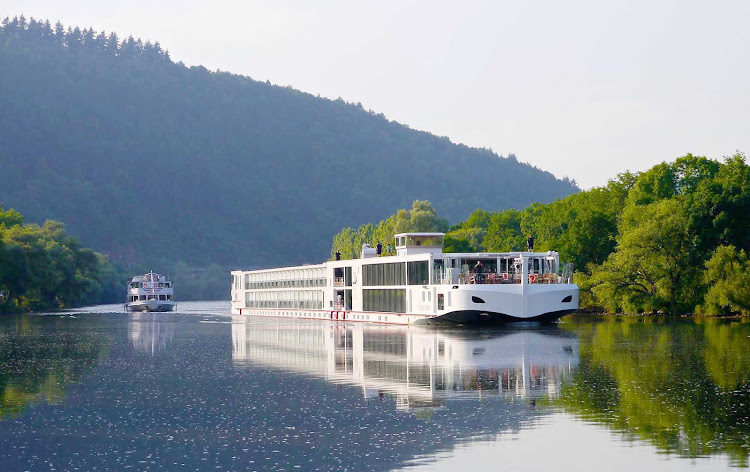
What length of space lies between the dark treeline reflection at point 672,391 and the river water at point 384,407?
0.23 ft

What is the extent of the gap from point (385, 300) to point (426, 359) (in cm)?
4374

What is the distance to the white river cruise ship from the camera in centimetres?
7538

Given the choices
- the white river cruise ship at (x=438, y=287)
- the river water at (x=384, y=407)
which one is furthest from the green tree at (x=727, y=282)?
the river water at (x=384, y=407)

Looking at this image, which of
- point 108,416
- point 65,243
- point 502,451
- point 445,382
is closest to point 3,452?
point 108,416

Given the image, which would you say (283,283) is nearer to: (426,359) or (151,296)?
(151,296)

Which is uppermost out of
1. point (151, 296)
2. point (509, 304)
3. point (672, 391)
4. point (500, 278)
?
point (151, 296)

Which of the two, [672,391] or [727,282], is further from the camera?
[727,282]

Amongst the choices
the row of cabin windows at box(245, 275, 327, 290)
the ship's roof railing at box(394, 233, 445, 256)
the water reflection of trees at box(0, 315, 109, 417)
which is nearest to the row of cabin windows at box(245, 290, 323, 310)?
the row of cabin windows at box(245, 275, 327, 290)

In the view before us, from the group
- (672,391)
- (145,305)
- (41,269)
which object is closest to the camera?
(672,391)

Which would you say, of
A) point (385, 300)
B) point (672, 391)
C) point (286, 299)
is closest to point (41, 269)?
point (286, 299)

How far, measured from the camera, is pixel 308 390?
3600 cm

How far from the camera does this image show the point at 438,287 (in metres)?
80.5

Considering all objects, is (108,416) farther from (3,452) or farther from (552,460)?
(552,460)

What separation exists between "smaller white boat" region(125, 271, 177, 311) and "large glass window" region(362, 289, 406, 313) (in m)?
57.9
